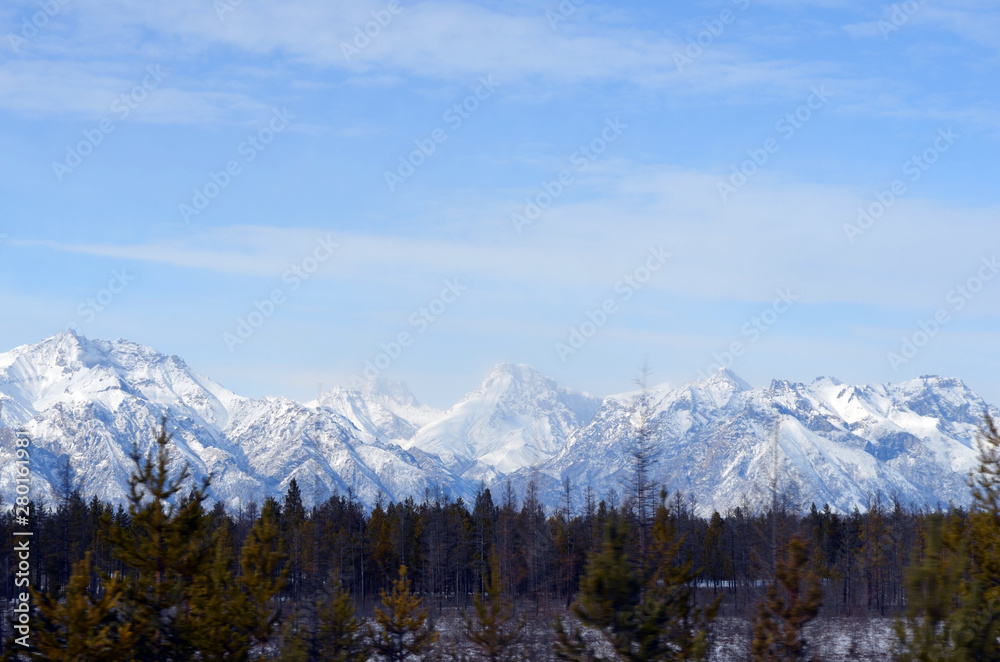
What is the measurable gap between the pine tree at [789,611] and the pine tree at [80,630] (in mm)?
23618

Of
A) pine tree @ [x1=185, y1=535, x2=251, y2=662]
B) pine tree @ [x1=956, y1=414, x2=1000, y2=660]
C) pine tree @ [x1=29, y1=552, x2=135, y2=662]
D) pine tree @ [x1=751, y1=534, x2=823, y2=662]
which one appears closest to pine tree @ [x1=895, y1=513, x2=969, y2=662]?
pine tree @ [x1=956, y1=414, x2=1000, y2=660]

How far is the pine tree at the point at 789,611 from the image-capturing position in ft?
126

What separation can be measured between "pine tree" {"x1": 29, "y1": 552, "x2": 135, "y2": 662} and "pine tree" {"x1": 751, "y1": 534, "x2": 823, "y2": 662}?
2362cm

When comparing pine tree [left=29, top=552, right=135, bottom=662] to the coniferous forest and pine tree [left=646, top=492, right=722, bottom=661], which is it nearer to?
the coniferous forest

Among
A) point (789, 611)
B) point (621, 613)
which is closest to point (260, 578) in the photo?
point (621, 613)

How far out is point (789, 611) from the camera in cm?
3875

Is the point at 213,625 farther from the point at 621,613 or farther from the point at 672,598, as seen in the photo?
the point at 672,598

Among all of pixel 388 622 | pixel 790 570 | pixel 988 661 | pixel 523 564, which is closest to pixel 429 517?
pixel 523 564

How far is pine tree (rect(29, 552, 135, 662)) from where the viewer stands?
99.1 ft

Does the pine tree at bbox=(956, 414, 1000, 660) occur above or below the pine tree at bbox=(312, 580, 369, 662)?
above

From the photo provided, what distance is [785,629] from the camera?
39094 mm

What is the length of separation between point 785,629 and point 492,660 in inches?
648

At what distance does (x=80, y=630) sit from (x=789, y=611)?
25720 millimetres

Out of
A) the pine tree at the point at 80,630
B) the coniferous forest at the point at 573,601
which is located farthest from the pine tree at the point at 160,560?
the pine tree at the point at 80,630
